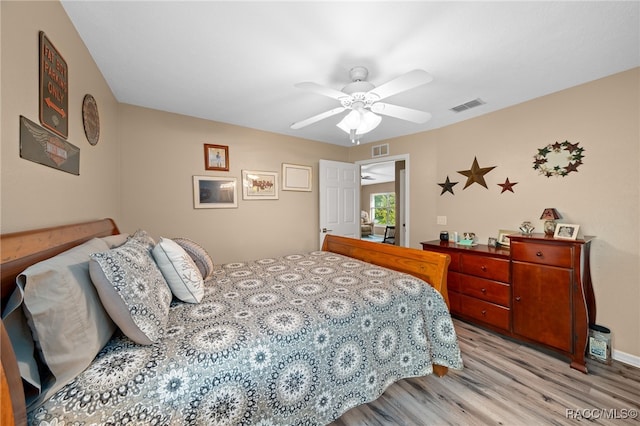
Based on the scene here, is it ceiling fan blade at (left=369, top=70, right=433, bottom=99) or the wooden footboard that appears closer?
ceiling fan blade at (left=369, top=70, right=433, bottom=99)

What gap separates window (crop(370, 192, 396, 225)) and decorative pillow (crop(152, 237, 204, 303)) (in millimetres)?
9070

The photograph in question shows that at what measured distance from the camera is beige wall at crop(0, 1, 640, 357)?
3.60 feet

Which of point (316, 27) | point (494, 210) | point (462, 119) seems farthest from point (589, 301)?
point (316, 27)

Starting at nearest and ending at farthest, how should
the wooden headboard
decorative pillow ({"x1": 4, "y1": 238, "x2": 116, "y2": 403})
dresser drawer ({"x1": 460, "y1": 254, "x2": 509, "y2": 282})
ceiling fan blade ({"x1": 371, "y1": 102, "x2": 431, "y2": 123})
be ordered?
the wooden headboard, decorative pillow ({"x1": 4, "y1": 238, "x2": 116, "y2": 403}), ceiling fan blade ({"x1": 371, "y1": 102, "x2": 431, "y2": 123}), dresser drawer ({"x1": 460, "y1": 254, "x2": 509, "y2": 282})

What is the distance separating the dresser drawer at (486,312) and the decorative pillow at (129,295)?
2868 mm

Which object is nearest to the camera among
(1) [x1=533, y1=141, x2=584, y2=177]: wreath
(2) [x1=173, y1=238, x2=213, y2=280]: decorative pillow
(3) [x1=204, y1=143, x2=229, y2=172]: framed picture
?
(2) [x1=173, y1=238, x2=213, y2=280]: decorative pillow

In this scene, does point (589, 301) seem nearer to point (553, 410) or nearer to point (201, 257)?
point (553, 410)

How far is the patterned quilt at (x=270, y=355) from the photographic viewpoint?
87 cm

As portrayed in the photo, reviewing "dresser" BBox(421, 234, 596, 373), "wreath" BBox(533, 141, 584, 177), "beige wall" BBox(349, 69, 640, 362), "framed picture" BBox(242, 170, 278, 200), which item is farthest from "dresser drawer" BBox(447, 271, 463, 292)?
"framed picture" BBox(242, 170, 278, 200)

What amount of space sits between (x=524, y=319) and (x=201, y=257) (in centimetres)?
294

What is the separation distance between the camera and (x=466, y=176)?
313cm

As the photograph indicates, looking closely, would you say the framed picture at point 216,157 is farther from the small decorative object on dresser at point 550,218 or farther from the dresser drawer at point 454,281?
the small decorative object on dresser at point 550,218

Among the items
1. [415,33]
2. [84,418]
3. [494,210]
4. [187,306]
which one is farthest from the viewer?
[494,210]

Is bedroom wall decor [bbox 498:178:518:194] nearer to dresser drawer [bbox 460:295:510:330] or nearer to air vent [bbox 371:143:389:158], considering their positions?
dresser drawer [bbox 460:295:510:330]
